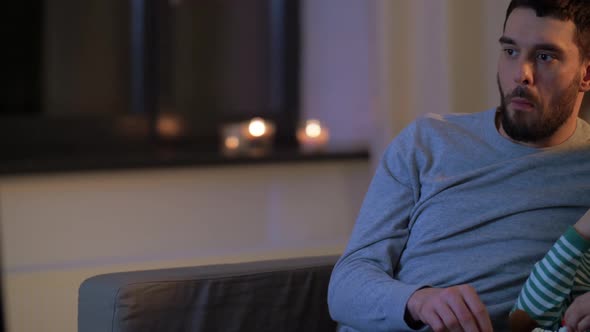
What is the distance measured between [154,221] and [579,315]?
59.4 inches

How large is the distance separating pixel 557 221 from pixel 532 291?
0.17 meters

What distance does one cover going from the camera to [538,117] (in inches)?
54.2

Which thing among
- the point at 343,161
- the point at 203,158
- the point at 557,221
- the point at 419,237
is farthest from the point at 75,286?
the point at 557,221

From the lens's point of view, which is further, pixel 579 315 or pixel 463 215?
pixel 463 215

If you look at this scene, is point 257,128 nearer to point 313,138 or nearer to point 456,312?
point 313,138

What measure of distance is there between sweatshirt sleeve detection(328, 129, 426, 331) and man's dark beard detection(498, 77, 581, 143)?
18cm

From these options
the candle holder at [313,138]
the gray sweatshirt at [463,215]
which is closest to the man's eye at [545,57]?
the gray sweatshirt at [463,215]

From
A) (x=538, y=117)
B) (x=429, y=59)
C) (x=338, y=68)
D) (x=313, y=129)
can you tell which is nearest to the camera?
(x=538, y=117)

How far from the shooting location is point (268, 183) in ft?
8.75

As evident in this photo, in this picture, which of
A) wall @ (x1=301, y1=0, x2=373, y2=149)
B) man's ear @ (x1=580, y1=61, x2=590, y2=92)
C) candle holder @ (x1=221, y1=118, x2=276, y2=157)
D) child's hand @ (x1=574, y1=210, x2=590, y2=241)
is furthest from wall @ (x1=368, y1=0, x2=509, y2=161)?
child's hand @ (x1=574, y1=210, x2=590, y2=241)

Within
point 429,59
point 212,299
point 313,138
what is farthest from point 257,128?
point 212,299

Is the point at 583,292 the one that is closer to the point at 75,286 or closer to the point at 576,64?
the point at 576,64

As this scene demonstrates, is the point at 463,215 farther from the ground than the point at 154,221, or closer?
farther from the ground

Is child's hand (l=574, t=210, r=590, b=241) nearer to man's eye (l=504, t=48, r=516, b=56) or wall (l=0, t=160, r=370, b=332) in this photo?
man's eye (l=504, t=48, r=516, b=56)
